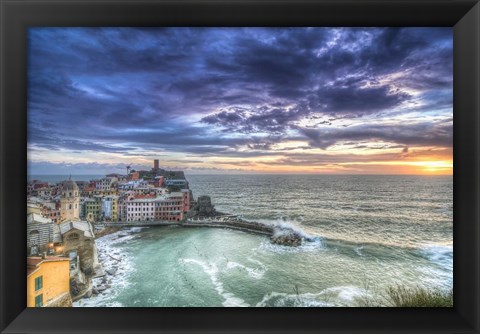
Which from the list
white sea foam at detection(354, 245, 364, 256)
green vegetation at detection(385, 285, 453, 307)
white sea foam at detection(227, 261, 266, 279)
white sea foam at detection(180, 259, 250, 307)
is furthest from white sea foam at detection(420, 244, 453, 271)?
white sea foam at detection(180, 259, 250, 307)

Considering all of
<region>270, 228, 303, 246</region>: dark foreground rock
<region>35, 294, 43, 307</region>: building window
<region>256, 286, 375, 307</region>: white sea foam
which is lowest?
<region>256, 286, 375, 307</region>: white sea foam

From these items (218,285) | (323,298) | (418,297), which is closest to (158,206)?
(218,285)

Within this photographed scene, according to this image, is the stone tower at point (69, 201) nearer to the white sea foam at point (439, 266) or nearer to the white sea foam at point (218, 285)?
the white sea foam at point (218, 285)

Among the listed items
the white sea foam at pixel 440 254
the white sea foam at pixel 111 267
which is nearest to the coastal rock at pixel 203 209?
the white sea foam at pixel 111 267

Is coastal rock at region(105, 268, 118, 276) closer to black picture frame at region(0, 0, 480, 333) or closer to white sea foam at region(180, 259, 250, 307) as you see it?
black picture frame at region(0, 0, 480, 333)

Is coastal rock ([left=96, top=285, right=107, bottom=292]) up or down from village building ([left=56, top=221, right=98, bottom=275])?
down
